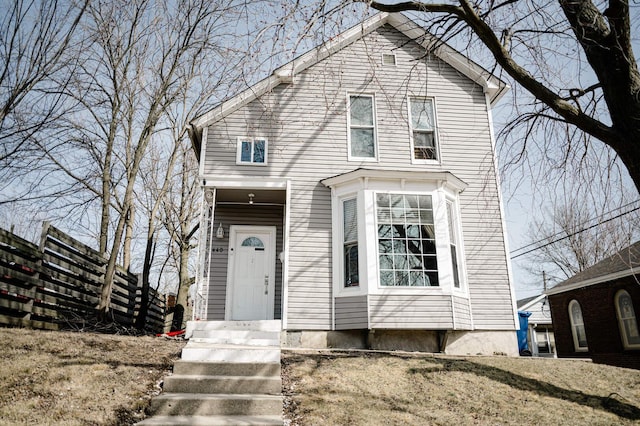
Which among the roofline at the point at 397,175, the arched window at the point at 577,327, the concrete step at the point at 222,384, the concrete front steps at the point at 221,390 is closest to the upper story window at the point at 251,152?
the roofline at the point at 397,175

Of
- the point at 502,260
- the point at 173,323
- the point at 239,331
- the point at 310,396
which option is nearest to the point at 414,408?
the point at 310,396

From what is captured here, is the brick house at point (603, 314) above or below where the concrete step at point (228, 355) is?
above

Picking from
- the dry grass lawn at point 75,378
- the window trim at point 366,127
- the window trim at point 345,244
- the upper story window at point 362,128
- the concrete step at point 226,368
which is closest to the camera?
the dry grass lawn at point 75,378

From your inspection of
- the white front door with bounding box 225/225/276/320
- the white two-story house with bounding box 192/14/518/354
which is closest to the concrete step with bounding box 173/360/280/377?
the white two-story house with bounding box 192/14/518/354

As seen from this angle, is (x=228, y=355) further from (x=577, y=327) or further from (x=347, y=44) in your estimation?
(x=577, y=327)

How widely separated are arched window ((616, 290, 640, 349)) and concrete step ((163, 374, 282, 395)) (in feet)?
41.3

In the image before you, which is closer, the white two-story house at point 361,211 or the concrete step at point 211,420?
the concrete step at point 211,420

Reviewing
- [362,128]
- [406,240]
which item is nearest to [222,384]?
[406,240]

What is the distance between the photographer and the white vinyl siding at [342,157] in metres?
9.11

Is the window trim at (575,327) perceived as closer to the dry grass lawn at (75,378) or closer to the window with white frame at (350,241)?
the window with white frame at (350,241)

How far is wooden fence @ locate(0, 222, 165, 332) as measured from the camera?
6.98m

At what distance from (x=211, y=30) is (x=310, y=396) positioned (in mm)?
6687

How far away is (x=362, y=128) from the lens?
1015 cm

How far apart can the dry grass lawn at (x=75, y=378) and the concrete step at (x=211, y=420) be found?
9.5 inches
